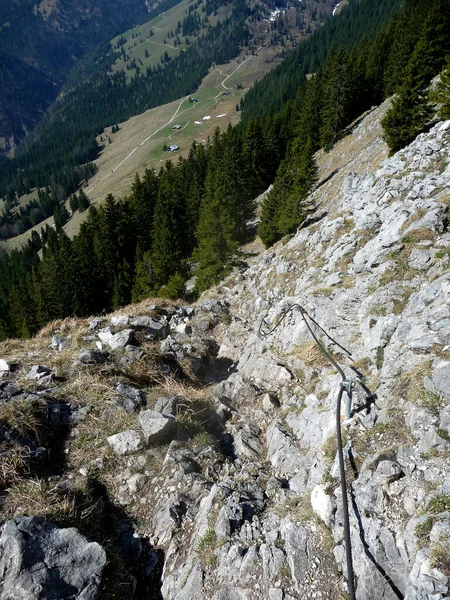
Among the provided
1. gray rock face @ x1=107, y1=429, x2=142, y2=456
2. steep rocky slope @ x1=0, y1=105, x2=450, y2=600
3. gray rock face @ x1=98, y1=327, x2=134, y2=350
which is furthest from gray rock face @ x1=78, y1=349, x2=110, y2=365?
gray rock face @ x1=107, y1=429, x2=142, y2=456

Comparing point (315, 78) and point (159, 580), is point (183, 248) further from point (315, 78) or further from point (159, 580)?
point (159, 580)

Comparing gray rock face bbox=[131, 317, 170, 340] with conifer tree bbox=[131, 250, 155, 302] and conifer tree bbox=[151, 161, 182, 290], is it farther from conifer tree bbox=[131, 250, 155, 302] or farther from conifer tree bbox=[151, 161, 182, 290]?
conifer tree bbox=[131, 250, 155, 302]

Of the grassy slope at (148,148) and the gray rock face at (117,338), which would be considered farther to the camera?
the grassy slope at (148,148)

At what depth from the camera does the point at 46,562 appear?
5.18 metres

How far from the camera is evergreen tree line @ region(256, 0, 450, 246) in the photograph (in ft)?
98.8

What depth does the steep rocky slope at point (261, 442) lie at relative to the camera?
5051 millimetres

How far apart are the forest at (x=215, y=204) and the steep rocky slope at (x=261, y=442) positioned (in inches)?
821

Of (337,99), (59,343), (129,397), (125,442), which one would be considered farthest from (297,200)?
(337,99)

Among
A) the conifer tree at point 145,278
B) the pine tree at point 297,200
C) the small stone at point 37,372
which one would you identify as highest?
the small stone at point 37,372

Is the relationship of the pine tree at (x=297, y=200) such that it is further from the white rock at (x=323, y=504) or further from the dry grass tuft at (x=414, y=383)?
the white rock at (x=323, y=504)

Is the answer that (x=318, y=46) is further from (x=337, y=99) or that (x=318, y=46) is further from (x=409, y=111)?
(x=409, y=111)

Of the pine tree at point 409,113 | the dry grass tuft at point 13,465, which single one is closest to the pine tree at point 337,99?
the pine tree at point 409,113

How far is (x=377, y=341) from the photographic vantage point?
865 centimetres

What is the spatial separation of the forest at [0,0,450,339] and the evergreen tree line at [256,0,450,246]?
19 cm
